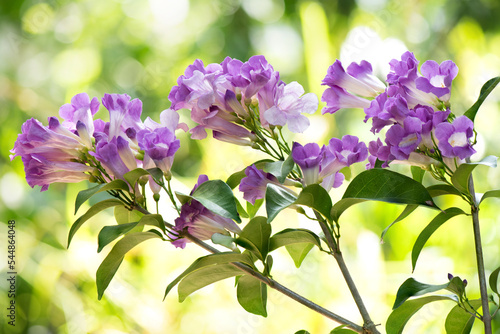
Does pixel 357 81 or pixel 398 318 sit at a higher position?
pixel 357 81

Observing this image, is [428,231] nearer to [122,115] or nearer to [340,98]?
[340,98]

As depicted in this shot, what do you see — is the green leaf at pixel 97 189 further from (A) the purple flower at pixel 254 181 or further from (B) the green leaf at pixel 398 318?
(B) the green leaf at pixel 398 318

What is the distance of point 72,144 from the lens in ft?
1.13

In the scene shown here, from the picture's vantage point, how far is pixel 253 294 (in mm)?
374

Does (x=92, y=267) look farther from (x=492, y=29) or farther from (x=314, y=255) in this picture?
(x=492, y=29)

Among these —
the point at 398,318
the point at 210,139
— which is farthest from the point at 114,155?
the point at 210,139

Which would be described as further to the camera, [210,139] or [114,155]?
[210,139]

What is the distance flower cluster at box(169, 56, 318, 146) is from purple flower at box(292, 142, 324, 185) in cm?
2

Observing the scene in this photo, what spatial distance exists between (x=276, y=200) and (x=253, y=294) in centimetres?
11

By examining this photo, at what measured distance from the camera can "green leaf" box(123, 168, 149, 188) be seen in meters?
0.31

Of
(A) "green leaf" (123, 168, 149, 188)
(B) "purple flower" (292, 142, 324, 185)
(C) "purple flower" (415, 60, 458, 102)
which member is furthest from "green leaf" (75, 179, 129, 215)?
(C) "purple flower" (415, 60, 458, 102)

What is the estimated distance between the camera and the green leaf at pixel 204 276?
0.34 metres

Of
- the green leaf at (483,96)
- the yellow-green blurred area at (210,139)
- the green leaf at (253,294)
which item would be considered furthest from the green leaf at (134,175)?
the yellow-green blurred area at (210,139)

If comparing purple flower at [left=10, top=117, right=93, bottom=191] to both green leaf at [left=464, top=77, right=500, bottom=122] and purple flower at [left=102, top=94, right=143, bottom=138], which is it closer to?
purple flower at [left=102, top=94, right=143, bottom=138]
